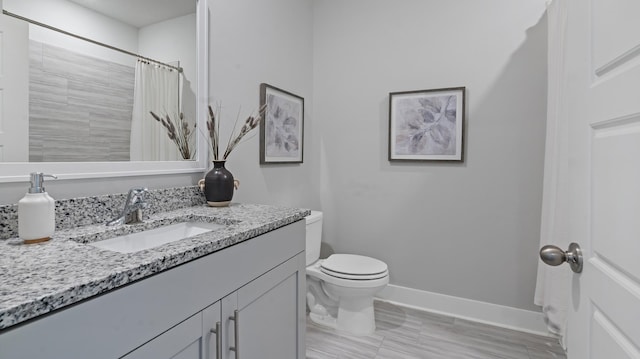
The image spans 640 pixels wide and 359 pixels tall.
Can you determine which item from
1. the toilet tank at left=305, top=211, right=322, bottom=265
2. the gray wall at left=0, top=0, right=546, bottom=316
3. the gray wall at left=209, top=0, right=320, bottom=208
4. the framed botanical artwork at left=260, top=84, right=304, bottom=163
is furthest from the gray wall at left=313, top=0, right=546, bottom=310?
the toilet tank at left=305, top=211, right=322, bottom=265

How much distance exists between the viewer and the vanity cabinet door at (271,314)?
103 centimetres

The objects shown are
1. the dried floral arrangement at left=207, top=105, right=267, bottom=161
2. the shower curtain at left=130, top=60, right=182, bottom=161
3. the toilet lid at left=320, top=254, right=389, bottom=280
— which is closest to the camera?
the shower curtain at left=130, top=60, right=182, bottom=161

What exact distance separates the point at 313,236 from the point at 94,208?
1.40 meters

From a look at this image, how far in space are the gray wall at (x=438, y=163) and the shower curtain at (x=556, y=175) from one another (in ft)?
0.65

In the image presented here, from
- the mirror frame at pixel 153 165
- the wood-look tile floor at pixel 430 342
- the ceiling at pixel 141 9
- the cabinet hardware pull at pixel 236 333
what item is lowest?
the wood-look tile floor at pixel 430 342

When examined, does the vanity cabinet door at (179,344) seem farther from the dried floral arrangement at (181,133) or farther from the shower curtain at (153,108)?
the dried floral arrangement at (181,133)

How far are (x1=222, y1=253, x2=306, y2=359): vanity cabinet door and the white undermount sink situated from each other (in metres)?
0.30

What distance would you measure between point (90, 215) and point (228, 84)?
0.99 meters

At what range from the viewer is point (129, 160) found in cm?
129

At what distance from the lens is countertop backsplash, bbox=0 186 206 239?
0.93 metres

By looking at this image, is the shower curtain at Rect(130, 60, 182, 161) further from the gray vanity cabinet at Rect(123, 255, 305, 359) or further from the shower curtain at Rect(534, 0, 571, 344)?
the shower curtain at Rect(534, 0, 571, 344)

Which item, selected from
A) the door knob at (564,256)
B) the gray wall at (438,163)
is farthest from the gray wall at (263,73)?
the door knob at (564,256)

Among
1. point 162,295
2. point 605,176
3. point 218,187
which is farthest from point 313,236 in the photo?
point 605,176

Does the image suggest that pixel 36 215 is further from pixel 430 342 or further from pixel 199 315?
pixel 430 342
